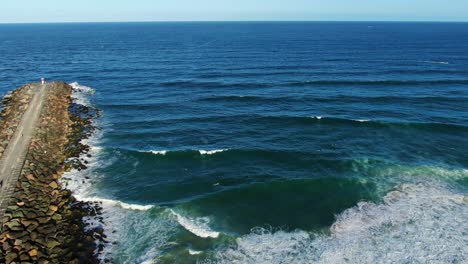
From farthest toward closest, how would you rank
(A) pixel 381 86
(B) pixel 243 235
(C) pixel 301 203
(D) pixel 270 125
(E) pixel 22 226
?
(A) pixel 381 86 < (D) pixel 270 125 < (C) pixel 301 203 < (B) pixel 243 235 < (E) pixel 22 226

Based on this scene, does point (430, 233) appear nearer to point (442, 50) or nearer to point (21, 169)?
point (21, 169)

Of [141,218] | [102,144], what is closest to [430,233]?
[141,218]

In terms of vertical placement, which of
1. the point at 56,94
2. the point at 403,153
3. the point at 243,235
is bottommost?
the point at 243,235

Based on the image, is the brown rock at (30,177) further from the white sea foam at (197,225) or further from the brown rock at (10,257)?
the white sea foam at (197,225)

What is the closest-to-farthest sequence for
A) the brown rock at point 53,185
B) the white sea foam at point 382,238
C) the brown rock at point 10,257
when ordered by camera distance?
the brown rock at point 10,257 → the white sea foam at point 382,238 → the brown rock at point 53,185

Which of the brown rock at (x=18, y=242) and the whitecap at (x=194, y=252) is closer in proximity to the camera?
the brown rock at (x=18, y=242)

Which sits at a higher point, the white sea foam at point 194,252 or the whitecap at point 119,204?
the whitecap at point 119,204

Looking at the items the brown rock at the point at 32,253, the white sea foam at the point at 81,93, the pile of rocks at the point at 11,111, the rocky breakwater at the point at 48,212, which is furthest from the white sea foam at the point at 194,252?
the white sea foam at the point at 81,93
